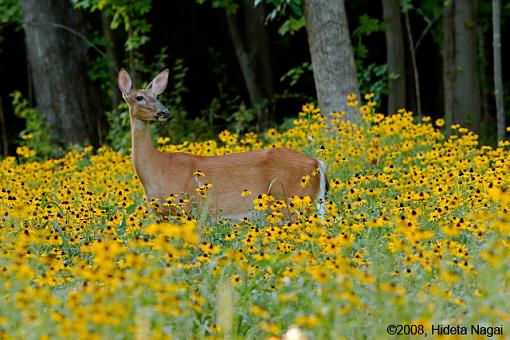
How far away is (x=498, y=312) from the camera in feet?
15.2

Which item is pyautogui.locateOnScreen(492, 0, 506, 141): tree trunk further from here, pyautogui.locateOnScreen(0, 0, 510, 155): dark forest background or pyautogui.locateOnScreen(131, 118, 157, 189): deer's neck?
pyautogui.locateOnScreen(131, 118, 157, 189): deer's neck

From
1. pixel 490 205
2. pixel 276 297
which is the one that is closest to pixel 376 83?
pixel 490 205

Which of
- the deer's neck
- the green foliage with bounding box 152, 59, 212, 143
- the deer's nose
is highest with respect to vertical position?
the deer's nose

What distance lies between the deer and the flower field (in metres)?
0.15

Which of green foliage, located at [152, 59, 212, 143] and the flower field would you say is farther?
green foliage, located at [152, 59, 212, 143]

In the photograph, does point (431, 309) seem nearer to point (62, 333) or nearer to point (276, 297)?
point (276, 297)

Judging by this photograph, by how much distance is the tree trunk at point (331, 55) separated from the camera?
465 inches

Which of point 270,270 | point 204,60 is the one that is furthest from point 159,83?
point 204,60

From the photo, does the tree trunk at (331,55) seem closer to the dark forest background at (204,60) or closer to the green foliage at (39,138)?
the dark forest background at (204,60)

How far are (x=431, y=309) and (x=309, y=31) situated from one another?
293 inches

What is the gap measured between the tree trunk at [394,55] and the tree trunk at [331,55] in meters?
3.06

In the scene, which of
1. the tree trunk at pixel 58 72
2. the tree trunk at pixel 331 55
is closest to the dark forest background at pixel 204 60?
the tree trunk at pixel 58 72

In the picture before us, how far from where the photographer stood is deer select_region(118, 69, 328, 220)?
856 cm

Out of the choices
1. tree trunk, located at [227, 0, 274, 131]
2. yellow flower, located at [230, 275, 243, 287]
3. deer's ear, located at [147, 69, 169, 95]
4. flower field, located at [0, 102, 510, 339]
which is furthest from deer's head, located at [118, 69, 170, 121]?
tree trunk, located at [227, 0, 274, 131]
